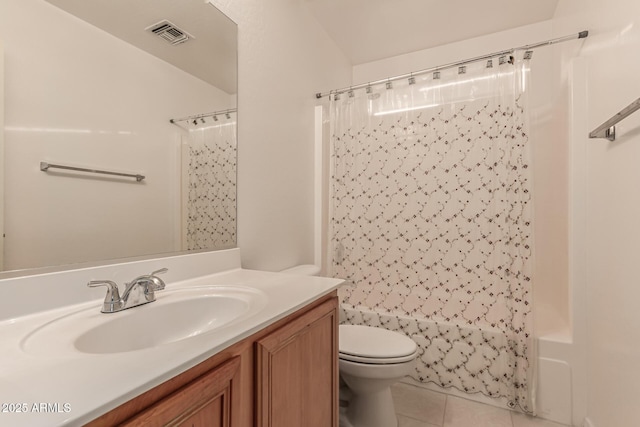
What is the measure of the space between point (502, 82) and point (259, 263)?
168cm

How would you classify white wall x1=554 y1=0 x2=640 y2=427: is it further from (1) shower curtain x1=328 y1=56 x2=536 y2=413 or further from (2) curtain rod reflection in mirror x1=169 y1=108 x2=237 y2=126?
(2) curtain rod reflection in mirror x1=169 y1=108 x2=237 y2=126

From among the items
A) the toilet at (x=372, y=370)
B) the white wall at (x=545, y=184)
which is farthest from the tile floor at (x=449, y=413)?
the white wall at (x=545, y=184)

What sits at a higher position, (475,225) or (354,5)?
(354,5)

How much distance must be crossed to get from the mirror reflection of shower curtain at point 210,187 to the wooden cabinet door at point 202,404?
69 cm

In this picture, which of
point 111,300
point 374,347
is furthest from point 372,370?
point 111,300

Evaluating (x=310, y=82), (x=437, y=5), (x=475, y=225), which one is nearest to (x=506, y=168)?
(x=475, y=225)

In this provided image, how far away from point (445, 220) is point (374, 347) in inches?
34.1

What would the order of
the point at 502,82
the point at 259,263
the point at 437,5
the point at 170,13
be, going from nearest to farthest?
1. the point at 170,13
2. the point at 259,263
3. the point at 502,82
4. the point at 437,5

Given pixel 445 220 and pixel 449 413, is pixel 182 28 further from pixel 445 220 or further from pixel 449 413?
pixel 449 413

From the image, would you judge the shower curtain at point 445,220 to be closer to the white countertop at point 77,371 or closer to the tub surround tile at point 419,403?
the tub surround tile at point 419,403

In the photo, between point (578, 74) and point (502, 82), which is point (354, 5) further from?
point (578, 74)

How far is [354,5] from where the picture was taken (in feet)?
6.41

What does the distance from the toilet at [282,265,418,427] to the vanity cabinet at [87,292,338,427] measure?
288mm

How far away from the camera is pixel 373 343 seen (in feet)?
4.80
